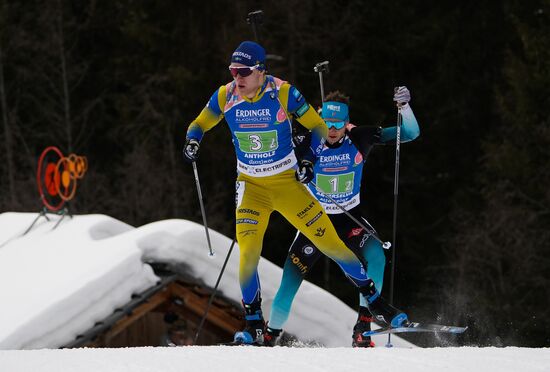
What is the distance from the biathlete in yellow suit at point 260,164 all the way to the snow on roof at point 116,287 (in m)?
2.33

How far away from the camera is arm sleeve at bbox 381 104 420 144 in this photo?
24.7 ft

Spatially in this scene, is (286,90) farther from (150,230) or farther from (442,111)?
(442,111)

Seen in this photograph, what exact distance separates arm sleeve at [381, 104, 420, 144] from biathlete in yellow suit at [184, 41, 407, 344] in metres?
1.11

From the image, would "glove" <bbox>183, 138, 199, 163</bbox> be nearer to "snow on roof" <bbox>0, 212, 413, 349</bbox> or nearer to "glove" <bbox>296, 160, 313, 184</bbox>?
"glove" <bbox>296, 160, 313, 184</bbox>

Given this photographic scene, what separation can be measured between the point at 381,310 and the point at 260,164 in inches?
56.0

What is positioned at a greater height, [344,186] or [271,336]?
[344,186]

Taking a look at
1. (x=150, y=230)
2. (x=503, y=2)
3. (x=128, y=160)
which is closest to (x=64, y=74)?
(x=128, y=160)

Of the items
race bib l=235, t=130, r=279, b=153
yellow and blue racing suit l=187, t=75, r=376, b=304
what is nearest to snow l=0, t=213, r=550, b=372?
yellow and blue racing suit l=187, t=75, r=376, b=304

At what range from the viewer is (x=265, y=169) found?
655cm

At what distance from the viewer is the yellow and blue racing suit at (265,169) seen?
255 inches

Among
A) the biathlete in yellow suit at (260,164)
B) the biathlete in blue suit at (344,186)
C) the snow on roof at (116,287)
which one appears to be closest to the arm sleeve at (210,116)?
the biathlete in yellow suit at (260,164)

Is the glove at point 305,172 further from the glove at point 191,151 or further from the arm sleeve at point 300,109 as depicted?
the glove at point 191,151

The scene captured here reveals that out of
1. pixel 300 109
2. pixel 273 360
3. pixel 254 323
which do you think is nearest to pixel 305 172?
pixel 300 109

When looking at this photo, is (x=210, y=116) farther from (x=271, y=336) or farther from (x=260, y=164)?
(x=271, y=336)
